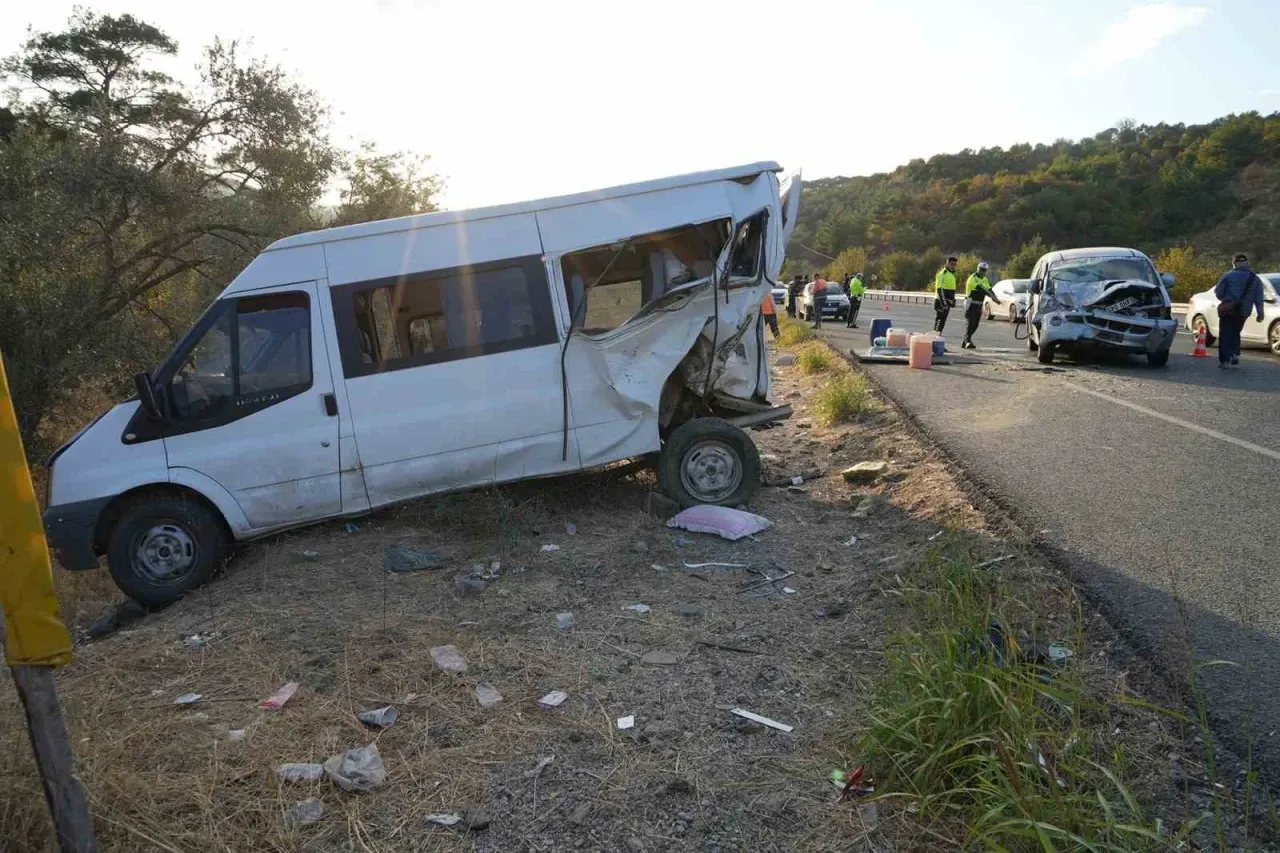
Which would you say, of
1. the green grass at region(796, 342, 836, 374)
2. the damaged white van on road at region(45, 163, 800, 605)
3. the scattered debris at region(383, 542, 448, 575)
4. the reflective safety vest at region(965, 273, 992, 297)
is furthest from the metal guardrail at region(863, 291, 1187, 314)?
the scattered debris at region(383, 542, 448, 575)

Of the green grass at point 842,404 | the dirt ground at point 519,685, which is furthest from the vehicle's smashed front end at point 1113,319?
the dirt ground at point 519,685

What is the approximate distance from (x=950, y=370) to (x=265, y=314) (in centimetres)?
1046

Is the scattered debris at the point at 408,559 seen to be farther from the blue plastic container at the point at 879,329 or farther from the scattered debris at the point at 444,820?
the blue plastic container at the point at 879,329

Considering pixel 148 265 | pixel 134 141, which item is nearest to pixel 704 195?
pixel 134 141

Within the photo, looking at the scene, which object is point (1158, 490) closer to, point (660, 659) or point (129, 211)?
point (660, 659)

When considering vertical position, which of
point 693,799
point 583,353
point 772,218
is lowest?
point 693,799

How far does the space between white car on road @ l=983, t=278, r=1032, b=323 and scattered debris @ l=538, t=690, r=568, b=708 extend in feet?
83.7

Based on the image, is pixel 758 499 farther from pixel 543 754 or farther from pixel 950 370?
pixel 950 370

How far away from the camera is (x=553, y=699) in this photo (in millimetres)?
3688

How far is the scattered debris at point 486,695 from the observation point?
3.68m

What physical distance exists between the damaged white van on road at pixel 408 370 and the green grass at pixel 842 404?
390 cm

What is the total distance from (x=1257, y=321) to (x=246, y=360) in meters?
15.8

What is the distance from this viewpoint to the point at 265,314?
5.72 metres

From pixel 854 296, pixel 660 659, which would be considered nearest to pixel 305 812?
pixel 660 659
